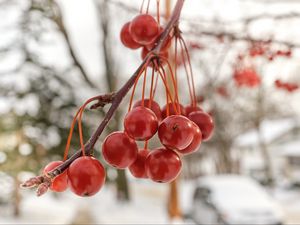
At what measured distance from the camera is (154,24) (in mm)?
1327

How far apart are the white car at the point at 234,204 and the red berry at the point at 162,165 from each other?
8808 mm

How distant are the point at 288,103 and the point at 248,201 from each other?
26.8 m

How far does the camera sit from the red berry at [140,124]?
39.8 inches

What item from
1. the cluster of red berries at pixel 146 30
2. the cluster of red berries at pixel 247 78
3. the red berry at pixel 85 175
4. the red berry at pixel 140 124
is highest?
the cluster of red berries at pixel 247 78

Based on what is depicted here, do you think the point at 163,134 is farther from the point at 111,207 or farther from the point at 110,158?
the point at 111,207

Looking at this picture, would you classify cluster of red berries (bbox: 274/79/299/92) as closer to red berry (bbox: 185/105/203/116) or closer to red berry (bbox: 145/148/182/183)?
red berry (bbox: 185/105/203/116)

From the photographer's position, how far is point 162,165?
1.06 metres

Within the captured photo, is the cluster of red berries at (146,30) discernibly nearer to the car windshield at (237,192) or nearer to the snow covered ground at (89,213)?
the car windshield at (237,192)

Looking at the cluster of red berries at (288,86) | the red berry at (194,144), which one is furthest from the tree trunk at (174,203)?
the red berry at (194,144)

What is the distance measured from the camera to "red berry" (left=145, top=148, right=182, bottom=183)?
1067 millimetres

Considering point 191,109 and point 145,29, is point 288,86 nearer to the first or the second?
point 191,109

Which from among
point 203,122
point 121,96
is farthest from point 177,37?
point 121,96

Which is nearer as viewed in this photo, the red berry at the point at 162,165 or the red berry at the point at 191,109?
the red berry at the point at 162,165

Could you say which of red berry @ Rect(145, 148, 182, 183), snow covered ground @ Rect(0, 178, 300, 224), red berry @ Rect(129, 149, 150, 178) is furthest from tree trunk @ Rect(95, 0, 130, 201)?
red berry @ Rect(145, 148, 182, 183)
